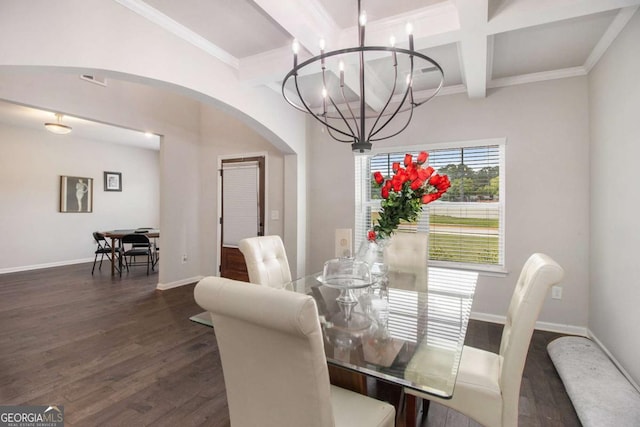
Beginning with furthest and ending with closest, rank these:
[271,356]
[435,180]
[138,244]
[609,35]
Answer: [138,244], [609,35], [435,180], [271,356]

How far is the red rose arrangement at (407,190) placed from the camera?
5.67 ft

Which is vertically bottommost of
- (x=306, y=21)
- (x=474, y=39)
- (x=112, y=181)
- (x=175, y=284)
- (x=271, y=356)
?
(x=175, y=284)

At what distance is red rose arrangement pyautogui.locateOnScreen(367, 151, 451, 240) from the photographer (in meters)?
1.73

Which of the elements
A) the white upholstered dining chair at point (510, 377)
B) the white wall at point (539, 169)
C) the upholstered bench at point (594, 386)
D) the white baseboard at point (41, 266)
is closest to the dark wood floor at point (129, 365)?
the upholstered bench at point (594, 386)

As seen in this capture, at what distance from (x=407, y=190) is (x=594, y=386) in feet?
5.82

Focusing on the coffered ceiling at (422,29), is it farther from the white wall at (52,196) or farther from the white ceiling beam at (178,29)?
the white wall at (52,196)

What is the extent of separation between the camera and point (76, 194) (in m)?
6.64

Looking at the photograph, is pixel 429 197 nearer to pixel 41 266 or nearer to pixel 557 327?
pixel 557 327

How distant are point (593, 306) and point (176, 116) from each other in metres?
5.66

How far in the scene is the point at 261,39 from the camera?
2.60 m

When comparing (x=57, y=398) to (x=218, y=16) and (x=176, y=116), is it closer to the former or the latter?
(x=218, y=16)

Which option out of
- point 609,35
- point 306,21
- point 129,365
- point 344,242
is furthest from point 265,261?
point 609,35

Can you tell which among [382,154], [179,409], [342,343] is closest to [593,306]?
[382,154]

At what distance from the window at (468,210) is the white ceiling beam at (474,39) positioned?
768 millimetres
